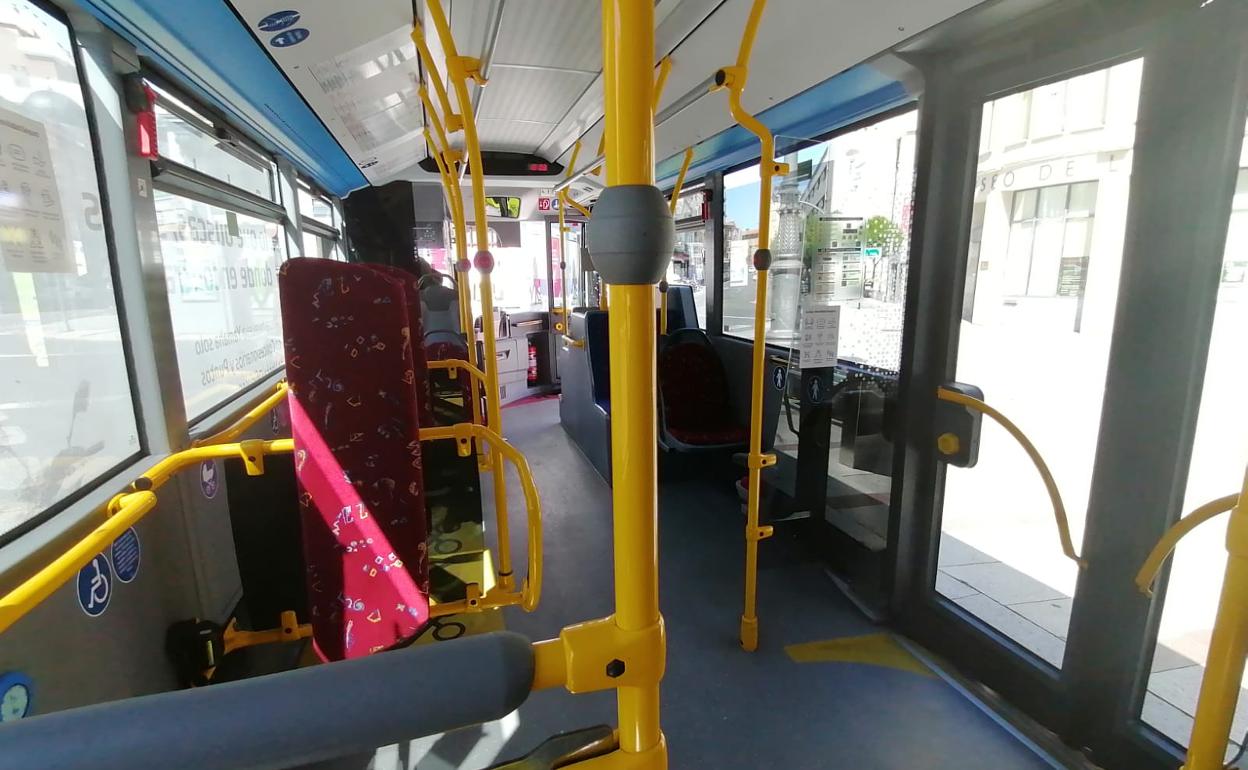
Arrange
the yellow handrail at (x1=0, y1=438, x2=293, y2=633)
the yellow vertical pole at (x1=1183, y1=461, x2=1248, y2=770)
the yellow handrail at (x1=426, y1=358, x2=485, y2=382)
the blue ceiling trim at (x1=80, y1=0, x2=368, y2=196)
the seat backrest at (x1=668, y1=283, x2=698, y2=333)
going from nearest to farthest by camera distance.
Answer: the yellow vertical pole at (x1=1183, y1=461, x2=1248, y2=770) → the yellow handrail at (x1=0, y1=438, x2=293, y2=633) → the blue ceiling trim at (x1=80, y1=0, x2=368, y2=196) → the yellow handrail at (x1=426, y1=358, x2=485, y2=382) → the seat backrest at (x1=668, y1=283, x2=698, y2=333)

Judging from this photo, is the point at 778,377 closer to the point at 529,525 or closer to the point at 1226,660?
the point at 529,525

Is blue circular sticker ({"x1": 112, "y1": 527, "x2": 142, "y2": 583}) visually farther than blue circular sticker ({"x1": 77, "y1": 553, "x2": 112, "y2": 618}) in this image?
Yes

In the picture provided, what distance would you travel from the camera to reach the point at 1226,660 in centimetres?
97

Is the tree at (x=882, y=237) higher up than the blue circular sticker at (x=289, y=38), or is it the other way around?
the blue circular sticker at (x=289, y=38)

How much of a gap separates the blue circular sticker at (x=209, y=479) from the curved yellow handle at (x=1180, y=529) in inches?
116

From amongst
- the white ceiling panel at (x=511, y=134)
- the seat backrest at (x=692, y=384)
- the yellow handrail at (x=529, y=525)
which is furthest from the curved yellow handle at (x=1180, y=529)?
the white ceiling panel at (x=511, y=134)

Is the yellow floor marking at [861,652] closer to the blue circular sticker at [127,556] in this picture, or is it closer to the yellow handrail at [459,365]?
the yellow handrail at [459,365]

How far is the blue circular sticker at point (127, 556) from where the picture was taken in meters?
1.65

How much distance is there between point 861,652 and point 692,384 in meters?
2.32

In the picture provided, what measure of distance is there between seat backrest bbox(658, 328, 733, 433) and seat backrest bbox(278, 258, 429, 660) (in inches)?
111

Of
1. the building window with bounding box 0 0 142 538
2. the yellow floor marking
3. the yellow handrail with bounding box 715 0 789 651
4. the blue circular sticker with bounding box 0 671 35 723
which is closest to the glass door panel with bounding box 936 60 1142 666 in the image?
the yellow floor marking

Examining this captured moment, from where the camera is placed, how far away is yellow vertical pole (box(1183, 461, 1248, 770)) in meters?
0.91

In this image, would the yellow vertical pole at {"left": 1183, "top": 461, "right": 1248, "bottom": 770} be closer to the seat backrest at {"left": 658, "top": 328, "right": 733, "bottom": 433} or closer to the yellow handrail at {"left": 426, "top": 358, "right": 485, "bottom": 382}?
the yellow handrail at {"left": 426, "top": 358, "right": 485, "bottom": 382}

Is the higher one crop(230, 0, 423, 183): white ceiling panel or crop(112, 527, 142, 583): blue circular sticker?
crop(230, 0, 423, 183): white ceiling panel
